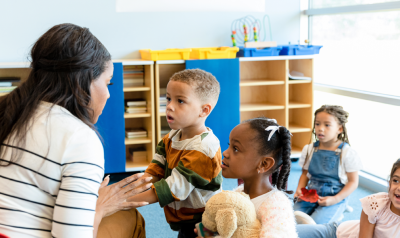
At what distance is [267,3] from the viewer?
4039 mm

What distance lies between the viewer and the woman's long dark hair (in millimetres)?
1048

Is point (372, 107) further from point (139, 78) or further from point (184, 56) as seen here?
point (139, 78)

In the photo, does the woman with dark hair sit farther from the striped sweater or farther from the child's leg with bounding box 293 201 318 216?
the child's leg with bounding box 293 201 318 216

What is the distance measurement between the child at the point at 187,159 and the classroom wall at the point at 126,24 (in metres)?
2.20

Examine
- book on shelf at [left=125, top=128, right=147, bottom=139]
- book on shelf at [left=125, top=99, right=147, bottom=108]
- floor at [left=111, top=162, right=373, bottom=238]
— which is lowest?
floor at [left=111, top=162, right=373, bottom=238]

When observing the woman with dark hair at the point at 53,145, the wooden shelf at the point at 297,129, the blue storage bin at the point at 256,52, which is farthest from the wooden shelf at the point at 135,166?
the woman with dark hair at the point at 53,145

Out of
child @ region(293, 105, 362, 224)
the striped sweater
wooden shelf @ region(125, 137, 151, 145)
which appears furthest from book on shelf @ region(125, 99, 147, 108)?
the striped sweater

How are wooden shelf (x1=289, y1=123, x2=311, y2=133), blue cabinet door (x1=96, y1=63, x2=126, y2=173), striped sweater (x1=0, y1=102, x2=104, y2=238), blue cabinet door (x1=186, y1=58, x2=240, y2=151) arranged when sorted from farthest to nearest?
1. wooden shelf (x1=289, y1=123, x2=311, y2=133)
2. blue cabinet door (x1=186, y1=58, x2=240, y2=151)
3. blue cabinet door (x1=96, y1=63, x2=126, y2=173)
4. striped sweater (x1=0, y1=102, x2=104, y2=238)

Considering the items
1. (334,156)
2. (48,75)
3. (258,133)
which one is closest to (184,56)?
(334,156)

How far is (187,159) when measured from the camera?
4.85ft

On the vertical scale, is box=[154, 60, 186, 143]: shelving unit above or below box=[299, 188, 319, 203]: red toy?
above

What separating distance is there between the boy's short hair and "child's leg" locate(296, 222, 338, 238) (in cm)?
64

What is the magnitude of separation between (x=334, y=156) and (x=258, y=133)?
1081mm

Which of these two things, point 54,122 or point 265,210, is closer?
point 54,122
